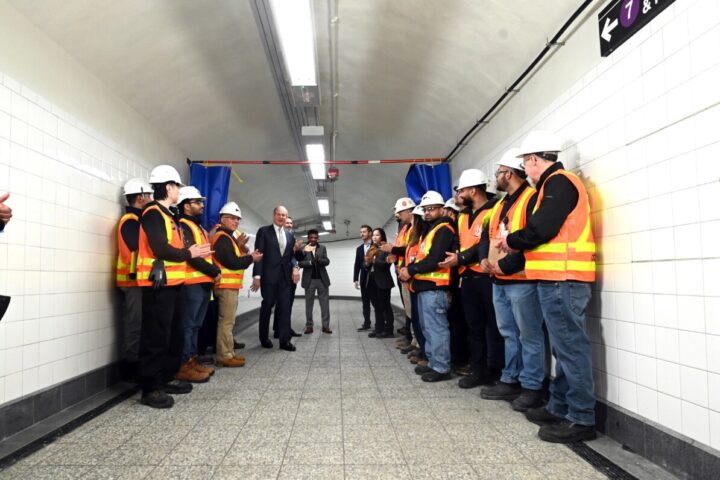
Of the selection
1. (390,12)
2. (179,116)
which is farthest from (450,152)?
(179,116)

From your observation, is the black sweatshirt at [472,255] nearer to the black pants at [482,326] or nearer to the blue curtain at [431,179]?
the black pants at [482,326]

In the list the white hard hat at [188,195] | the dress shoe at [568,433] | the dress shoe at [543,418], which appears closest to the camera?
the dress shoe at [568,433]

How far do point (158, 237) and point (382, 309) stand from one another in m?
4.29

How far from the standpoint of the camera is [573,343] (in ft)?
8.50

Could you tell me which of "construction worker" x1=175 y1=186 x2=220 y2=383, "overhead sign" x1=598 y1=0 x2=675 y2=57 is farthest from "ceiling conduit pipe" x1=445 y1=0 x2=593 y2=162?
"construction worker" x1=175 y1=186 x2=220 y2=383

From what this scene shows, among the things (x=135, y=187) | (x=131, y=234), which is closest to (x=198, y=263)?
(x=131, y=234)

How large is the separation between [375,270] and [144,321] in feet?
12.8

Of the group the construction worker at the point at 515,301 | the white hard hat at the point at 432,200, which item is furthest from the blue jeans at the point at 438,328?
the white hard hat at the point at 432,200

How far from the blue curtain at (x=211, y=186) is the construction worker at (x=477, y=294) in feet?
12.2

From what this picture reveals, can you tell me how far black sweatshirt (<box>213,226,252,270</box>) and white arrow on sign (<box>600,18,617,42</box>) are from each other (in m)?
3.84

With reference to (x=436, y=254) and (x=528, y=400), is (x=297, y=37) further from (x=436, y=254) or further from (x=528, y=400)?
(x=528, y=400)

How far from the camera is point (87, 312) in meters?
3.62

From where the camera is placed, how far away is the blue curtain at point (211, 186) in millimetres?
6199

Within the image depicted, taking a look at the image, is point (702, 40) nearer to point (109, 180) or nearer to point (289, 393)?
point (289, 393)
